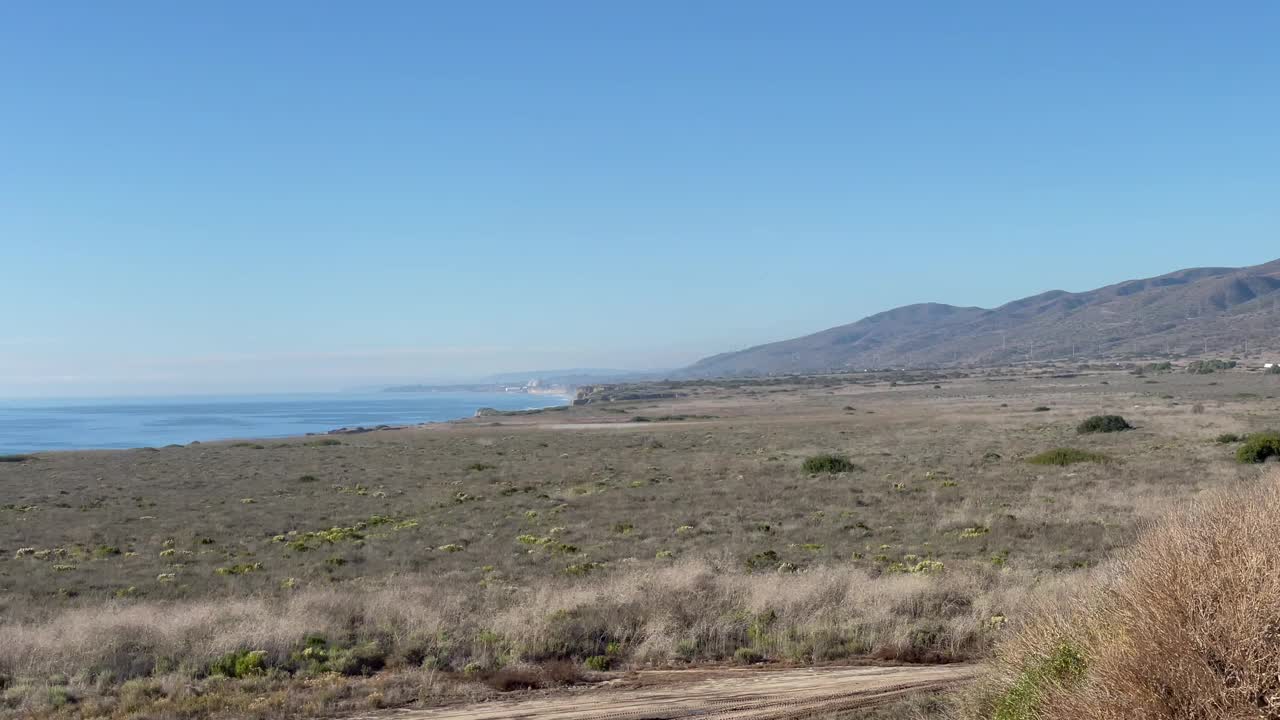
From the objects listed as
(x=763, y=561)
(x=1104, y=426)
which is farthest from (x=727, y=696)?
(x=1104, y=426)

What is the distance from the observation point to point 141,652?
12.7 metres

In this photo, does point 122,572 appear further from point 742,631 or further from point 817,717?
point 817,717

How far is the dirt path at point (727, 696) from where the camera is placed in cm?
998

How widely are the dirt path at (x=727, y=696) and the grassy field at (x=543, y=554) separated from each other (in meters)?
0.84

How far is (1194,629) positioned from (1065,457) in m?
34.5

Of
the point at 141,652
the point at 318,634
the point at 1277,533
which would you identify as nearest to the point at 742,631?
the point at 318,634

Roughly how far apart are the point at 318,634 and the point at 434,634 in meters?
1.71

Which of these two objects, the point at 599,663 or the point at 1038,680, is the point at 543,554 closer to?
the point at 599,663

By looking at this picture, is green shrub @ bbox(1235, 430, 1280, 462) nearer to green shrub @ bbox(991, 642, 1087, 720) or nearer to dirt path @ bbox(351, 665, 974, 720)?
dirt path @ bbox(351, 665, 974, 720)

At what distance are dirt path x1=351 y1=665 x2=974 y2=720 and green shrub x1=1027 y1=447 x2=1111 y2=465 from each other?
27.9m

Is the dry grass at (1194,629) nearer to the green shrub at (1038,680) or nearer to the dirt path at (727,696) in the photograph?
the green shrub at (1038,680)

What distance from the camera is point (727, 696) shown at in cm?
1062

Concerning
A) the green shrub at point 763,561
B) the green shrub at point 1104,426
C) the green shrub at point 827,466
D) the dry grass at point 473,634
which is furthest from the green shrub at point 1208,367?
the dry grass at point 473,634

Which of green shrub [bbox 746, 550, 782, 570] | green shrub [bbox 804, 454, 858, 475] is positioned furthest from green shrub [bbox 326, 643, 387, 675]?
green shrub [bbox 804, 454, 858, 475]
